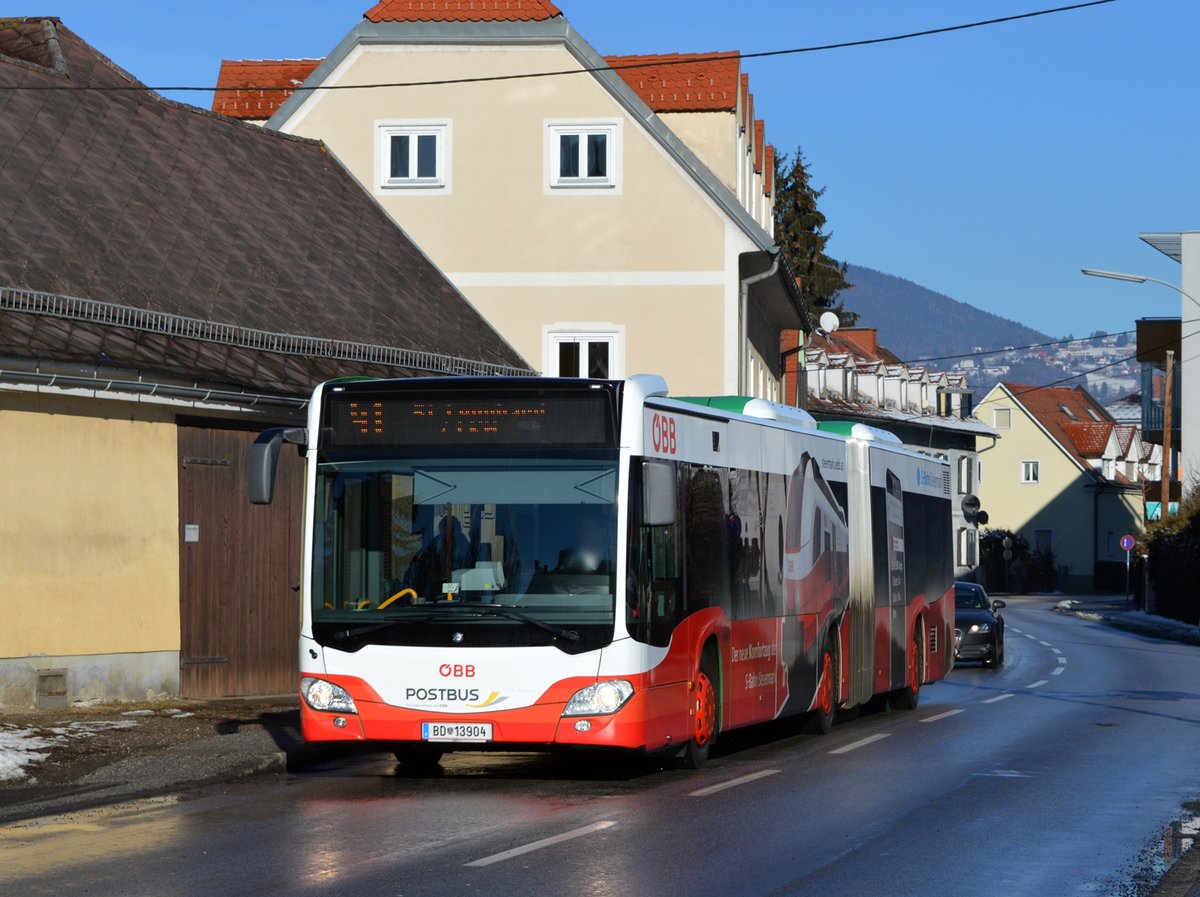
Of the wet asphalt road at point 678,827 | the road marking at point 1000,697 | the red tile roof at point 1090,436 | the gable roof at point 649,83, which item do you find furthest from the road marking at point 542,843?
the red tile roof at point 1090,436

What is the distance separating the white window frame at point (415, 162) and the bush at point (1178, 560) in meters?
25.0

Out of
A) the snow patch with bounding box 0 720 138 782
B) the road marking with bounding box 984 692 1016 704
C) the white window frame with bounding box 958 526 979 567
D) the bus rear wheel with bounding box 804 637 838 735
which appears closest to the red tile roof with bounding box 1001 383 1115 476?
the white window frame with bounding box 958 526 979 567

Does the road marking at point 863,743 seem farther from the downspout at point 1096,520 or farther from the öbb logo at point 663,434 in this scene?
the downspout at point 1096,520

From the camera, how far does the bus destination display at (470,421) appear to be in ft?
44.5

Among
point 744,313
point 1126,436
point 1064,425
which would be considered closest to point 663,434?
point 744,313

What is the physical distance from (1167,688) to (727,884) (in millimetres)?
18645

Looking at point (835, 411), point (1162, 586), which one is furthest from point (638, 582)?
point (835, 411)

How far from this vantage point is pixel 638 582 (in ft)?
44.1

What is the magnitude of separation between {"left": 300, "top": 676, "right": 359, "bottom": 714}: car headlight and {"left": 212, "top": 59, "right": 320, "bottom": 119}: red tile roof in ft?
80.7

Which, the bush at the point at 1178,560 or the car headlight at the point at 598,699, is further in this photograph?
the bush at the point at 1178,560

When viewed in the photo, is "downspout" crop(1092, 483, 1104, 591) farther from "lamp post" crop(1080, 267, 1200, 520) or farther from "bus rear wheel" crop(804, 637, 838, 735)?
"bus rear wheel" crop(804, 637, 838, 735)

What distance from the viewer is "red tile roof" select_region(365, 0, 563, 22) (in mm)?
35000

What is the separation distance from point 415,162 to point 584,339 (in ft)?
14.9

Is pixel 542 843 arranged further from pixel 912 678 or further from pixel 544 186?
pixel 544 186
